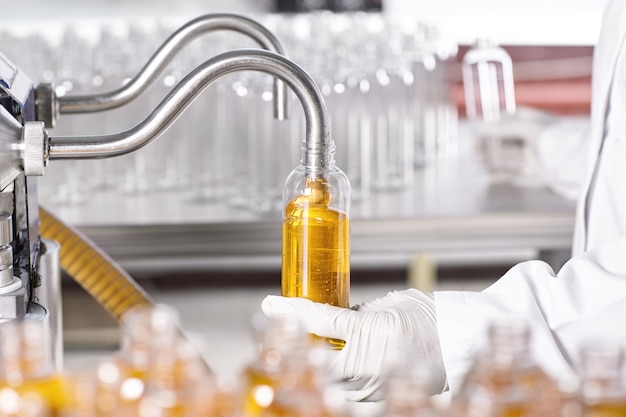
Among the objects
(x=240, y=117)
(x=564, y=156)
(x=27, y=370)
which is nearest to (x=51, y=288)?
(x=27, y=370)

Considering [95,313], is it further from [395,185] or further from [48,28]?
[48,28]

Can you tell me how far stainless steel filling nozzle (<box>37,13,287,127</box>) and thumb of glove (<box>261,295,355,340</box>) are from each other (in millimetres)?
264

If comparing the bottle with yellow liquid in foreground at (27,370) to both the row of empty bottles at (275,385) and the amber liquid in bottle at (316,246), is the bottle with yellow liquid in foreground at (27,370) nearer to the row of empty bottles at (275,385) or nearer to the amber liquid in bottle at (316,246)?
the row of empty bottles at (275,385)

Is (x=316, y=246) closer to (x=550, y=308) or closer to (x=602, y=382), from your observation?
(x=550, y=308)

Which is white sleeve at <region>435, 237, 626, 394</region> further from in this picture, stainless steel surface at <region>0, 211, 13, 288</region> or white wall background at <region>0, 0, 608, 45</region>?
white wall background at <region>0, 0, 608, 45</region>

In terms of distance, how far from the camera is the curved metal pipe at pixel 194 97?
0.83 meters

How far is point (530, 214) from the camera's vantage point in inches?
80.7

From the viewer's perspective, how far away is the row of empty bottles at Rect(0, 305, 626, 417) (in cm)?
50

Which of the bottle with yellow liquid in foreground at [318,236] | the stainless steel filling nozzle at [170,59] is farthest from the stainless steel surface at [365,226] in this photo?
the bottle with yellow liquid in foreground at [318,236]

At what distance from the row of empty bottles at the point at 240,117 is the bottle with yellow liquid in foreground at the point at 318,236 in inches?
44.1

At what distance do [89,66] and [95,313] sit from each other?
664 millimetres

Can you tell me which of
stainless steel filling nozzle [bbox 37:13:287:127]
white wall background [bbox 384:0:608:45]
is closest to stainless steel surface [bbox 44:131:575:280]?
stainless steel filling nozzle [bbox 37:13:287:127]

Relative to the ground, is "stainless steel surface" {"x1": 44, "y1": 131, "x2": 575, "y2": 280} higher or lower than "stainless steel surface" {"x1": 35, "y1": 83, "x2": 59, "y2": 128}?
lower

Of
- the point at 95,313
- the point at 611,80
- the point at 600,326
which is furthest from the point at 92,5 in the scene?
the point at 600,326
